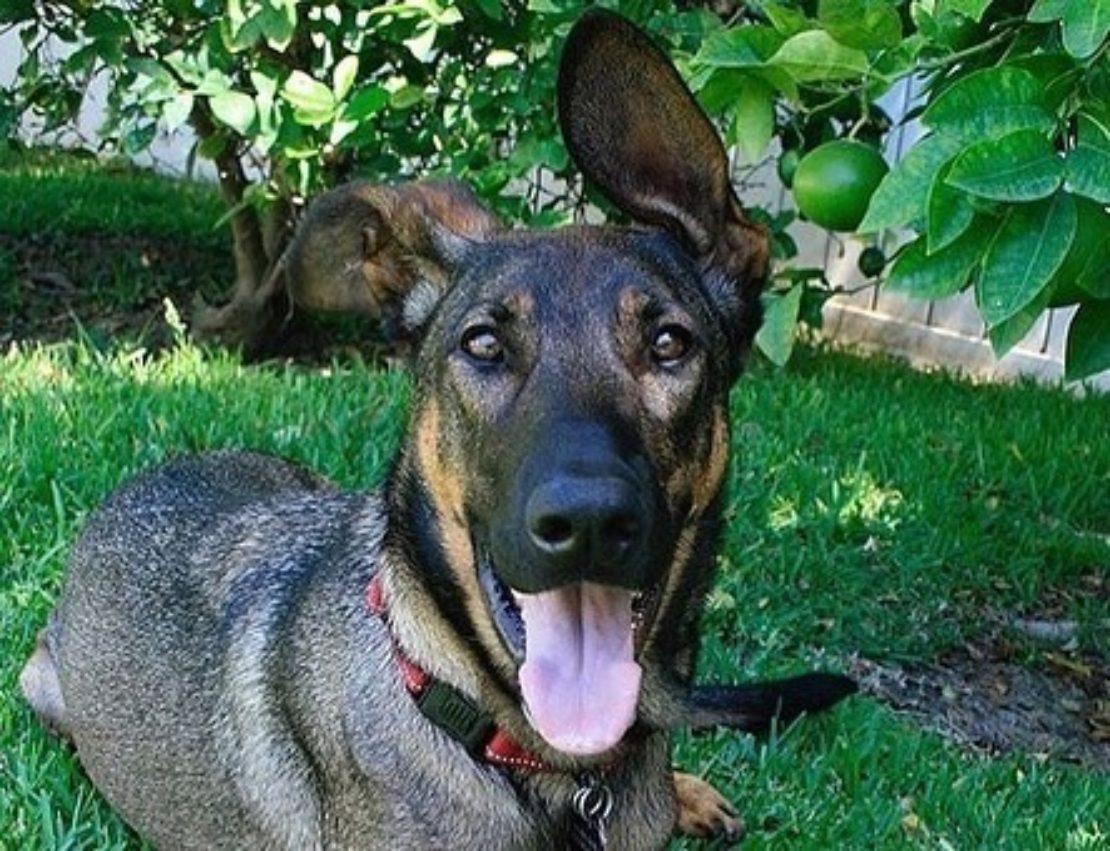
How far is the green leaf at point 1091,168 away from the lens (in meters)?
2.46

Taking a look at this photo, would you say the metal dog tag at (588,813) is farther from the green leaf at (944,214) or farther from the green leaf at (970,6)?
the green leaf at (970,6)

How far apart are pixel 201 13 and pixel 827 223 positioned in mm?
3749

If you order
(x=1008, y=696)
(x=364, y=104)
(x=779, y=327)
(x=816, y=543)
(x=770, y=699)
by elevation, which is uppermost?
(x=779, y=327)

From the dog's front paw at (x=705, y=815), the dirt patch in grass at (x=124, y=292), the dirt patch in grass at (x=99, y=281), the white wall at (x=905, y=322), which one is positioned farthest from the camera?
the white wall at (x=905, y=322)

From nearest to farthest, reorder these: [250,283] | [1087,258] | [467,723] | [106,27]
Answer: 1. [1087,258]
2. [467,723]
3. [106,27]
4. [250,283]

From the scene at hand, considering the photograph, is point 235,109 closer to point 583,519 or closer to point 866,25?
point 866,25

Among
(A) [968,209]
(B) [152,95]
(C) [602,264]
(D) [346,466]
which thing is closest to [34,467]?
(D) [346,466]

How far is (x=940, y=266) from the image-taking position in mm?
2725

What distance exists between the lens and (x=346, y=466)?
17.2ft

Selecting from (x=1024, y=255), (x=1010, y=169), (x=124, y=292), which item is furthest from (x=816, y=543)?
(x=124, y=292)

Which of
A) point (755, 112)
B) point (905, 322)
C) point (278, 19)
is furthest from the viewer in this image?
point (905, 322)

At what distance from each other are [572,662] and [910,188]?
0.84 m

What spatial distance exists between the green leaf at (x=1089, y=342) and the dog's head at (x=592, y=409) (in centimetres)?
53

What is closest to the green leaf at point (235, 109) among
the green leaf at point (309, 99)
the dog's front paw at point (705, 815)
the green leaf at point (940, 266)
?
the green leaf at point (309, 99)
